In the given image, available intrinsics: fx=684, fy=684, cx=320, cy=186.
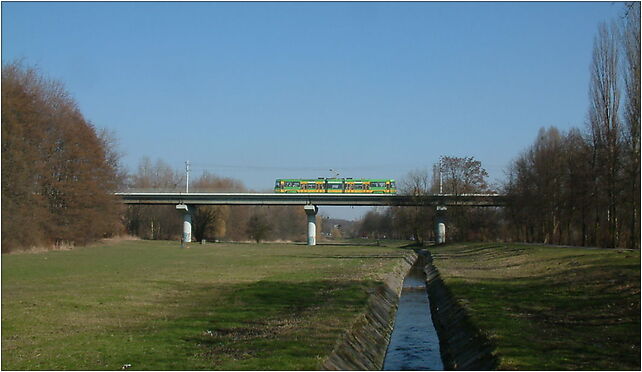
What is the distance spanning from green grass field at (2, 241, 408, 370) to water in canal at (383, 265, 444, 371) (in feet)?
6.39

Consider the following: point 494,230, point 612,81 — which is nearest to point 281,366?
point 612,81

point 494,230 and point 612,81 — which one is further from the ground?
point 612,81

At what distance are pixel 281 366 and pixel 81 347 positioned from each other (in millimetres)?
5755

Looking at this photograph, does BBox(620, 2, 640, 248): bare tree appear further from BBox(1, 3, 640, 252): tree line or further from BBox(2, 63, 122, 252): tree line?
BBox(2, 63, 122, 252): tree line

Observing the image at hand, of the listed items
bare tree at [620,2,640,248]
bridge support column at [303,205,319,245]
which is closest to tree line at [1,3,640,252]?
bare tree at [620,2,640,248]

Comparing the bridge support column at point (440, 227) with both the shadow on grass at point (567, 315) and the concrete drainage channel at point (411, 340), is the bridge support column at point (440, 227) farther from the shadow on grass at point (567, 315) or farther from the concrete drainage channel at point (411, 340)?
the shadow on grass at point (567, 315)

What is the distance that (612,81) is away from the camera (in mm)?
58812

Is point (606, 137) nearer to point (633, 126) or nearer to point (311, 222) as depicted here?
point (633, 126)

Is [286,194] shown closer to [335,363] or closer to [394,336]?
[394,336]

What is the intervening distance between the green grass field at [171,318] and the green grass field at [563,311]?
16.0 feet

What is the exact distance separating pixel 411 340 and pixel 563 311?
5723 mm

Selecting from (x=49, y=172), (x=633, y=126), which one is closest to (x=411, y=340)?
(x=633, y=126)

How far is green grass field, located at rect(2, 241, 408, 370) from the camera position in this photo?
16531mm

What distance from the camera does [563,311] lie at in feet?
79.5
